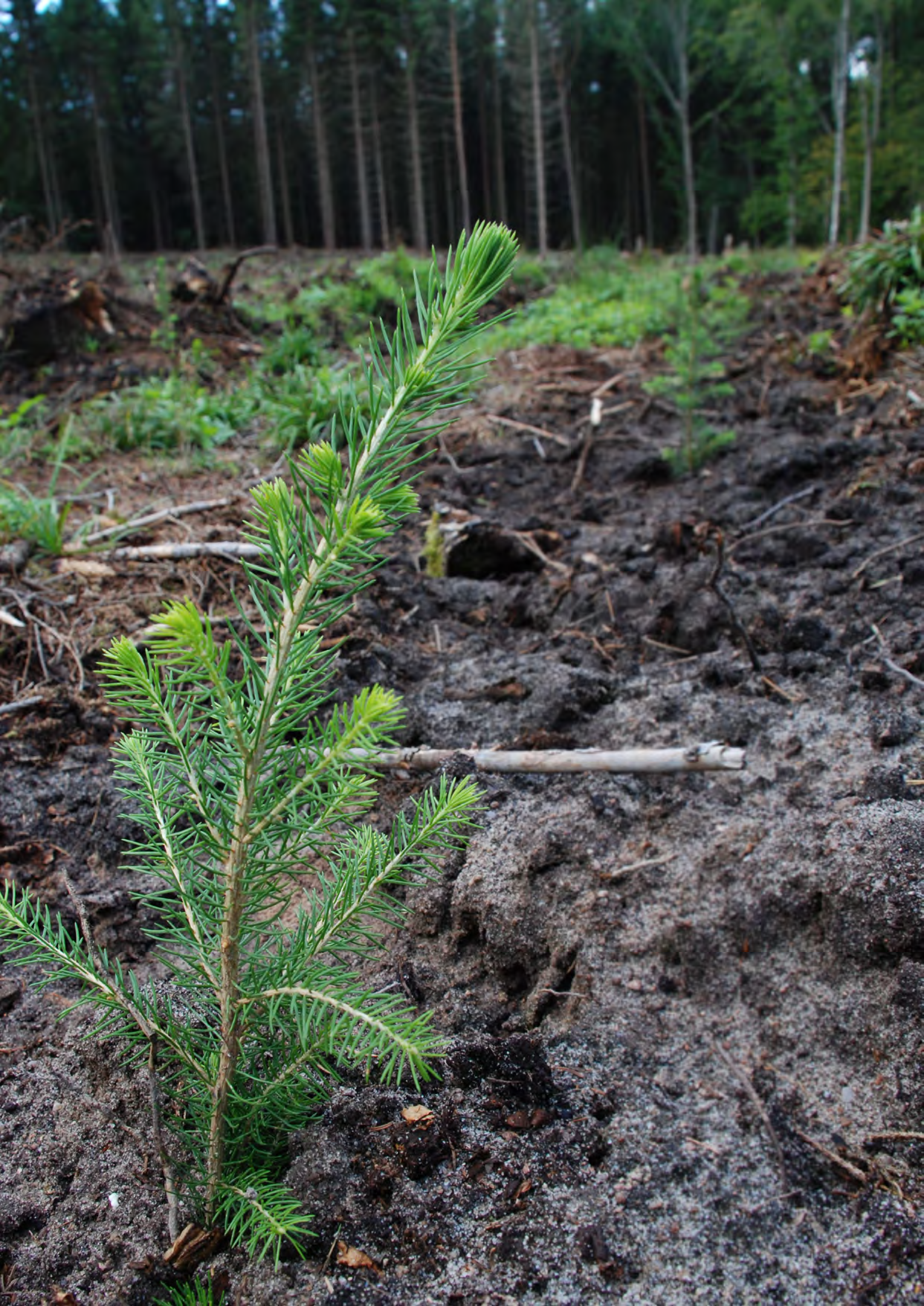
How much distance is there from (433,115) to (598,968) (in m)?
38.6

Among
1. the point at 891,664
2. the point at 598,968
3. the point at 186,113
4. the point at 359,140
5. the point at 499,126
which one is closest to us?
the point at 598,968

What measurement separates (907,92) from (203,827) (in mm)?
36477

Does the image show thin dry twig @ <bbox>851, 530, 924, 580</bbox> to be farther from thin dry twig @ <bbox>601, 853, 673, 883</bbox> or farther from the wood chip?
the wood chip

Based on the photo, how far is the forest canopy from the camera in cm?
2730

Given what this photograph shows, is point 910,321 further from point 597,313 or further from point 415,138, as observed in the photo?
point 415,138

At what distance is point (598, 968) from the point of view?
1.81 metres

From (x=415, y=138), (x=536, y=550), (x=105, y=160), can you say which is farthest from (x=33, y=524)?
(x=105, y=160)

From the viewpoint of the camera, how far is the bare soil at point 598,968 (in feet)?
4.21

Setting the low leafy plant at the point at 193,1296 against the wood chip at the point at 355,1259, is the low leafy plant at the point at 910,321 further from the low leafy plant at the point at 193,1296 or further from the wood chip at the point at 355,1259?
the low leafy plant at the point at 193,1296

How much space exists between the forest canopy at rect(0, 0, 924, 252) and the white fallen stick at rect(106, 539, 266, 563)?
874 inches

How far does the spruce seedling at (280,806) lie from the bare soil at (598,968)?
0.23 m

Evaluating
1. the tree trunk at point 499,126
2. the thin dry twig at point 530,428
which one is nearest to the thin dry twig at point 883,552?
the thin dry twig at point 530,428

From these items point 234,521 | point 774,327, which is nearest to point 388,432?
point 234,521

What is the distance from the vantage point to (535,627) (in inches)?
133
